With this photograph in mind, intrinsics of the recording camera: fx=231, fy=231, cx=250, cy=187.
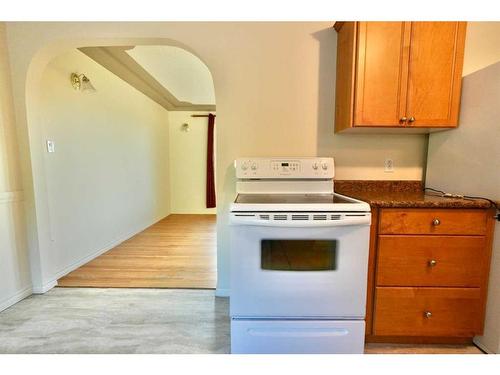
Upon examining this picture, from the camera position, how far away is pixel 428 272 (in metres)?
1.27

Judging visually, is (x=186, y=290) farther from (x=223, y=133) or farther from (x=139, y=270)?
(x=223, y=133)

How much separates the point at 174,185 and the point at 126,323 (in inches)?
144

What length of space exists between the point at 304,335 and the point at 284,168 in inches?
38.9

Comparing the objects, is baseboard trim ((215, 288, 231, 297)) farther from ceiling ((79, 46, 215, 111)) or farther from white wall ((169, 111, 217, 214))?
white wall ((169, 111, 217, 214))

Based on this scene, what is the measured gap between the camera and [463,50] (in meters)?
1.36

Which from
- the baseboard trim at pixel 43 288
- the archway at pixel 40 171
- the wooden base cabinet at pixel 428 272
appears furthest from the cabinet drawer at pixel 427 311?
the baseboard trim at pixel 43 288

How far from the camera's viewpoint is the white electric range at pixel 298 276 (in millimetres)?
1112

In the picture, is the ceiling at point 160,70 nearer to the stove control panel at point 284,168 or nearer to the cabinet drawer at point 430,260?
the stove control panel at point 284,168

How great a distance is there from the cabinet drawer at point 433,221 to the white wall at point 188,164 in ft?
13.3

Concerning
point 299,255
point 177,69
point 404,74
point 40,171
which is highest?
point 177,69

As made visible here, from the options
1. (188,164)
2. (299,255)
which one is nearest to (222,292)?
(299,255)

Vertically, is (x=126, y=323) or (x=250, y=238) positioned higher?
(x=250, y=238)

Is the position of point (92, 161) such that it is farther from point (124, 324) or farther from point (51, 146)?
point (124, 324)

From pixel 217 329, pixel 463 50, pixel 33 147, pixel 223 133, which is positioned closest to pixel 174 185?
pixel 33 147
